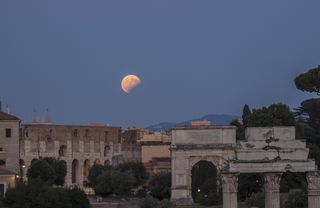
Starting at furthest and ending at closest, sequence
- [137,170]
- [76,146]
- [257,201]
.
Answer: [76,146] → [137,170] → [257,201]

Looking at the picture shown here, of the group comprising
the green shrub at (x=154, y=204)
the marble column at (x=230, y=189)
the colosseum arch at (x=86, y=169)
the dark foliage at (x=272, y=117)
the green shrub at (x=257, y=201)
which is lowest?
the green shrub at (x=154, y=204)

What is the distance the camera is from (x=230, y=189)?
3105cm

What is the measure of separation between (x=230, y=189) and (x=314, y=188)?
2556mm

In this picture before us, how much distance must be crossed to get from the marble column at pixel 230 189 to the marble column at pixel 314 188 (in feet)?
7.33

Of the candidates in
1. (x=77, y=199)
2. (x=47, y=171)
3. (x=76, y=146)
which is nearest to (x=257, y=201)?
(x=77, y=199)

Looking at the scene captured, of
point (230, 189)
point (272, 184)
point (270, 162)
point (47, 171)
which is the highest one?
point (270, 162)

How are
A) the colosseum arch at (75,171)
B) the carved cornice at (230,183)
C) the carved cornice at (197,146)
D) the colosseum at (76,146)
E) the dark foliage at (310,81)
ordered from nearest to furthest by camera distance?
the carved cornice at (230,183) < the dark foliage at (310,81) < the carved cornice at (197,146) < the colosseum at (76,146) < the colosseum arch at (75,171)

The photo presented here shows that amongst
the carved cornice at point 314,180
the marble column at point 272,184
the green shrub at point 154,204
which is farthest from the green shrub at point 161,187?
the carved cornice at point 314,180

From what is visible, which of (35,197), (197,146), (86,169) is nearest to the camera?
(35,197)

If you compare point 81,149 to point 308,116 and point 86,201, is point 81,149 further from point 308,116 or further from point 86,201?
point 86,201

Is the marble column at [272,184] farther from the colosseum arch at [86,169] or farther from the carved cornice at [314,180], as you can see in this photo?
the colosseum arch at [86,169]

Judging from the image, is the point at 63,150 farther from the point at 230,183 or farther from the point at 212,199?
the point at 230,183

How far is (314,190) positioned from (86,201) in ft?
64.5

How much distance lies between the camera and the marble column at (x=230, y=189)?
3108 cm
